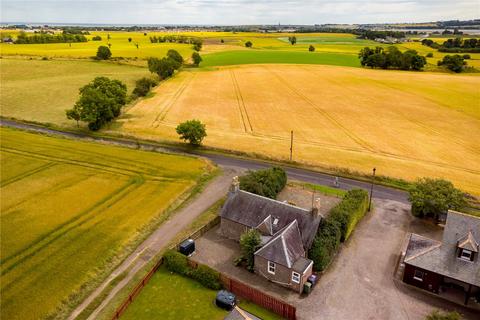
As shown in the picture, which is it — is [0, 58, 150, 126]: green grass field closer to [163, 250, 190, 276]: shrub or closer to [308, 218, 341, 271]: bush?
[163, 250, 190, 276]: shrub

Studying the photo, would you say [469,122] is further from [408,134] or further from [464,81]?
[464,81]

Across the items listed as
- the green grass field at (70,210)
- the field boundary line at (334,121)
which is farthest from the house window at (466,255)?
the field boundary line at (334,121)

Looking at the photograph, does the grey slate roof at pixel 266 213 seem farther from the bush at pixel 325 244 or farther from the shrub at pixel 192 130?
the shrub at pixel 192 130

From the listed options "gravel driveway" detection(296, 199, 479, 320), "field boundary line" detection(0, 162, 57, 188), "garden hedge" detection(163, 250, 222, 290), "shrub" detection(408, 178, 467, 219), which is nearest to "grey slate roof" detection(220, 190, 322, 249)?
"gravel driveway" detection(296, 199, 479, 320)

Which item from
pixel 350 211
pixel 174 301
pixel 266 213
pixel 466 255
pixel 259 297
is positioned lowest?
pixel 174 301

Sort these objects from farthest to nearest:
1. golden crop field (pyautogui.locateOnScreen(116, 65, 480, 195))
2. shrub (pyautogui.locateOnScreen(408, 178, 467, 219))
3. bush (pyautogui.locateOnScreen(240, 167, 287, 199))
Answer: golden crop field (pyautogui.locateOnScreen(116, 65, 480, 195)) < bush (pyautogui.locateOnScreen(240, 167, 287, 199)) < shrub (pyautogui.locateOnScreen(408, 178, 467, 219))

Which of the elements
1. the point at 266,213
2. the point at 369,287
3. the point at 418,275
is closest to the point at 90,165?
the point at 266,213

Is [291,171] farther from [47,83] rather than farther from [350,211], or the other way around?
[47,83]
